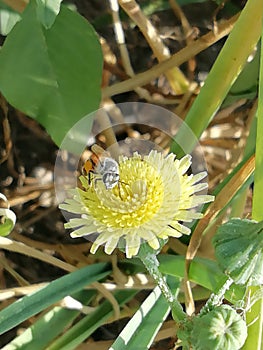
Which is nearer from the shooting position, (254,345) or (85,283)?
(254,345)

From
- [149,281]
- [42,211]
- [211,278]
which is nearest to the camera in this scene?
[211,278]

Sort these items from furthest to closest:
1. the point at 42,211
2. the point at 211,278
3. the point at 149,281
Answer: the point at 42,211 < the point at 149,281 < the point at 211,278

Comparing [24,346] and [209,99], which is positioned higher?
[209,99]

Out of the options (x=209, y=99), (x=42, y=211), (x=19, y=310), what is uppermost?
(x=209, y=99)

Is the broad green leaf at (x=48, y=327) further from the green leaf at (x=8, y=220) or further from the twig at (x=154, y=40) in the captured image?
the twig at (x=154, y=40)

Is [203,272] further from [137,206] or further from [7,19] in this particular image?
[7,19]

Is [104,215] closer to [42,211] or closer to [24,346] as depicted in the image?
[24,346]

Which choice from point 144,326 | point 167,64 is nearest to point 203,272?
point 144,326

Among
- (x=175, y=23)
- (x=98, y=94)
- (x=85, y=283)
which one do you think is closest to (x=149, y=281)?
(x=85, y=283)
